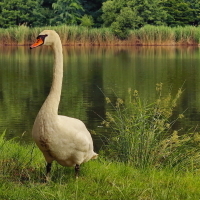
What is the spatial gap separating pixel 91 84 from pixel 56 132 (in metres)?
17.7

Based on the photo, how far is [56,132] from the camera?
5.42 metres

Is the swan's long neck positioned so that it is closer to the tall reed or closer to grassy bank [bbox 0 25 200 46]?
the tall reed

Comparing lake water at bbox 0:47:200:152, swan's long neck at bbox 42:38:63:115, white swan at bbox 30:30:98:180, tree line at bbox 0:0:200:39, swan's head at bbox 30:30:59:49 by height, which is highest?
tree line at bbox 0:0:200:39

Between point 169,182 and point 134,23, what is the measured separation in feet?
155

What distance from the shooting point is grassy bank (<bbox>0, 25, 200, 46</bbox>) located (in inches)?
1908

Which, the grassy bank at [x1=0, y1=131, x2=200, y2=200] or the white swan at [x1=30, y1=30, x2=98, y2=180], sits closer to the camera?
the grassy bank at [x1=0, y1=131, x2=200, y2=200]

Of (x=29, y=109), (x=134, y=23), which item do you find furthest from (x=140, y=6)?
(x=29, y=109)

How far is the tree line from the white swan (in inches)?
1776

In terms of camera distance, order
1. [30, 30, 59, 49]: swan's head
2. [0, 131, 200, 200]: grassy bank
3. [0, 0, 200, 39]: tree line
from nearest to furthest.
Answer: [0, 131, 200, 200]: grassy bank, [30, 30, 59, 49]: swan's head, [0, 0, 200, 39]: tree line

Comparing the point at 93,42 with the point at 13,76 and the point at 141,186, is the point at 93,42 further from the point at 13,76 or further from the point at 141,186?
the point at 141,186

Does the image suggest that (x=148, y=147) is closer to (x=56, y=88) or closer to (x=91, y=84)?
(x=56, y=88)

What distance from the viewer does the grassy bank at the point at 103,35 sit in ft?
159

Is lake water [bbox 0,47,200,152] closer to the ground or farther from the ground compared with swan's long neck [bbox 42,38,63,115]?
closer to the ground

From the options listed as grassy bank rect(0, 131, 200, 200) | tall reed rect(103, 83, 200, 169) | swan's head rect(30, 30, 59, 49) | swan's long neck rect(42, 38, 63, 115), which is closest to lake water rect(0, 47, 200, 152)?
tall reed rect(103, 83, 200, 169)
